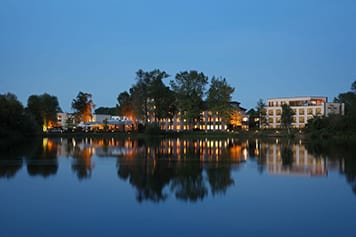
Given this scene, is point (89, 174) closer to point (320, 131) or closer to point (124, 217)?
point (124, 217)

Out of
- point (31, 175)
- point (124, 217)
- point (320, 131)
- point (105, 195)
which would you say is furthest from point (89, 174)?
point (320, 131)

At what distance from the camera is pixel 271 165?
24.9 m

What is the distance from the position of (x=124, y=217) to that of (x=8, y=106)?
170ft

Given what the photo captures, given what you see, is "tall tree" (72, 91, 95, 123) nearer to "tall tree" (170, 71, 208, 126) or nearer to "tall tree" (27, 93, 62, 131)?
"tall tree" (27, 93, 62, 131)

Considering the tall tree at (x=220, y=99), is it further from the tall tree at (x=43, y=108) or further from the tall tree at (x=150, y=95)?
the tall tree at (x=43, y=108)

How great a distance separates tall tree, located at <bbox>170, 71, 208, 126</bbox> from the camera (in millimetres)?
81000

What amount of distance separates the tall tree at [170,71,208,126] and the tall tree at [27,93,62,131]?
113 ft

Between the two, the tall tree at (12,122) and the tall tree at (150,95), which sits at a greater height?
the tall tree at (150,95)

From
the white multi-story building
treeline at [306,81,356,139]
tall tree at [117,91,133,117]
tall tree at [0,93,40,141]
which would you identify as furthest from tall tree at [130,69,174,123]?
the white multi-story building

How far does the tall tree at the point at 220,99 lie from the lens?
271ft

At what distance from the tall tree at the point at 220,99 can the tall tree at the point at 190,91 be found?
6.98ft

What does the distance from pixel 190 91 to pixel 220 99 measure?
22.5 feet

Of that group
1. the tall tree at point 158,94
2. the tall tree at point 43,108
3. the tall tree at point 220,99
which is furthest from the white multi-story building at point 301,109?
the tall tree at point 43,108

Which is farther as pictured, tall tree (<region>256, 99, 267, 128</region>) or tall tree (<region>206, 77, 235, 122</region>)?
tall tree (<region>256, 99, 267, 128</region>)
